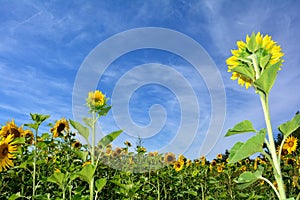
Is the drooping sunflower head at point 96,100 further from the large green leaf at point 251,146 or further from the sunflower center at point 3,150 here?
the large green leaf at point 251,146

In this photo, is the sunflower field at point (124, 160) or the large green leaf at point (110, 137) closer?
the sunflower field at point (124, 160)

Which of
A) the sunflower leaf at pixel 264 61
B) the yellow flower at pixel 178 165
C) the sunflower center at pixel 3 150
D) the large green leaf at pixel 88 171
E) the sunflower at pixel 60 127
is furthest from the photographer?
the yellow flower at pixel 178 165

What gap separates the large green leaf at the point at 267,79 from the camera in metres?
1.11

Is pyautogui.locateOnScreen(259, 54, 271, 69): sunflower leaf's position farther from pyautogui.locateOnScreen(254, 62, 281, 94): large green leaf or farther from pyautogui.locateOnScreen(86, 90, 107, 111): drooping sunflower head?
pyautogui.locateOnScreen(86, 90, 107, 111): drooping sunflower head

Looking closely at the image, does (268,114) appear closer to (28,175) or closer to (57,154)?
(28,175)

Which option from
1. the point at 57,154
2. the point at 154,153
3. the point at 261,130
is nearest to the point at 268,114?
the point at 261,130

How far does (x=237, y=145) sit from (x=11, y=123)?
10.5 feet

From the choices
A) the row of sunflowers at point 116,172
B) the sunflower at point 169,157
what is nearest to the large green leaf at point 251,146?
the row of sunflowers at point 116,172

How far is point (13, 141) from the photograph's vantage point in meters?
2.80

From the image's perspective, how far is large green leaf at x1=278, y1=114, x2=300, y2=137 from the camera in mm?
1187

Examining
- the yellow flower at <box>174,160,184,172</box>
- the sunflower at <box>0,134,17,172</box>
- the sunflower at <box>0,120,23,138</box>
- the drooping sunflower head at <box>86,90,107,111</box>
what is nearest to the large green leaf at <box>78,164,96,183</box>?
the drooping sunflower head at <box>86,90,107,111</box>

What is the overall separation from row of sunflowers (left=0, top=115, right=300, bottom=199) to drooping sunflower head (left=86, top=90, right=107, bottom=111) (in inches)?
28.5

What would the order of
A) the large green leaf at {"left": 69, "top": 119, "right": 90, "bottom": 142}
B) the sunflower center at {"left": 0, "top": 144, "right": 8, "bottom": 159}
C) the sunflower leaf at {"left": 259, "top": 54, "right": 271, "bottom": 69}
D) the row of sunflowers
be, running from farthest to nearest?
the row of sunflowers < the sunflower center at {"left": 0, "top": 144, "right": 8, "bottom": 159} < the large green leaf at {"left": 69, "top": 119, "right": 90, "bottom": 142} < the sunflower leaf at {"left": 259, "top": 54, "right": 271, "bottom": 69}

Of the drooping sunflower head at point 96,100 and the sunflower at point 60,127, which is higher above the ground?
the sunflower at point 60,127
